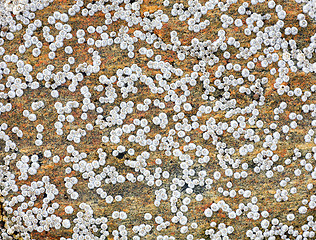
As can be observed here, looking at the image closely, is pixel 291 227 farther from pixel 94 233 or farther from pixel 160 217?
pixel 94 233

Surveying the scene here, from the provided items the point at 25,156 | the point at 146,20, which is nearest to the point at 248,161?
the point at 146,20

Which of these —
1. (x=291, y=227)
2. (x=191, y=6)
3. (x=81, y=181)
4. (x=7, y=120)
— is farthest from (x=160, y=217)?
(x=191, y=6)

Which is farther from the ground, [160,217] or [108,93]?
[108,93]

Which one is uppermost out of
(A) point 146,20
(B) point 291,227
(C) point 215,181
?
(A) point 146,20

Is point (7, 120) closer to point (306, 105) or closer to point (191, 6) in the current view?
point (191, 6)

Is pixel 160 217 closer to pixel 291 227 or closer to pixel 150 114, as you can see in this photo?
pixel 150 114


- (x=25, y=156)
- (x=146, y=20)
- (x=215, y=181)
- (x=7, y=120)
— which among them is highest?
(x=146, y=20)

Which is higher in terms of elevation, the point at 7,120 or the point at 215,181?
the point at 7,120
